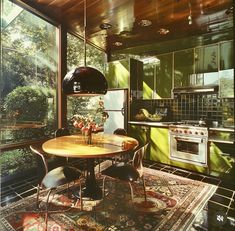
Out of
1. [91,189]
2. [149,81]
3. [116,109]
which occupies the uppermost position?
[149,81]

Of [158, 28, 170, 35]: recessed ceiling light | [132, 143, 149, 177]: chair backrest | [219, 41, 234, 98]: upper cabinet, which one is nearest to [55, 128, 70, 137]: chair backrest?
[132, 143, 149, 177]: chair backrest

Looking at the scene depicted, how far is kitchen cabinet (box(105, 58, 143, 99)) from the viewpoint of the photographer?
4.51 metres

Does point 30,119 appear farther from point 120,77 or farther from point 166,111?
point 166,111

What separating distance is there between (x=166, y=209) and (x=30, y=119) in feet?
7.89

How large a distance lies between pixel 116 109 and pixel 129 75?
83 centimetres

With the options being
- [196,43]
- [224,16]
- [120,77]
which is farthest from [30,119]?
[224,16]

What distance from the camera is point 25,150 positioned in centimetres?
320

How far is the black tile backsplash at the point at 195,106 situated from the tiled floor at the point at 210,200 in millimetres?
1152

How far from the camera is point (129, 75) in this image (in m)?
4.49

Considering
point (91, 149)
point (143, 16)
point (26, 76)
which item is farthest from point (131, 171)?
point (143, 16)

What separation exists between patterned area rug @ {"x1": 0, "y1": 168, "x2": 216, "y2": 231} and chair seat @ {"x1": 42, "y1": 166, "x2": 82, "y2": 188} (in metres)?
0.36

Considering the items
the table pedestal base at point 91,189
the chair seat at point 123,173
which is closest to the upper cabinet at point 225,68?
the chair seat at point 123,173

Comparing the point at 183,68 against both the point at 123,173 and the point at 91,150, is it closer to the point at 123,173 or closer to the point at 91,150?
the point at 123,173

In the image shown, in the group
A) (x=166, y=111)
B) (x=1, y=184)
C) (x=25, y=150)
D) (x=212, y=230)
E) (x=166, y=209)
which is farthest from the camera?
(x=166, y=111)
